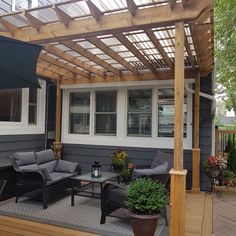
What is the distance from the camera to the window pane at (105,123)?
22.5 feet

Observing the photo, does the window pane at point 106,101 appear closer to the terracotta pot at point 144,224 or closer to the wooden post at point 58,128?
the wooden post at point 58,128

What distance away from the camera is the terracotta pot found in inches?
120

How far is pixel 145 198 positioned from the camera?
309 centimetres

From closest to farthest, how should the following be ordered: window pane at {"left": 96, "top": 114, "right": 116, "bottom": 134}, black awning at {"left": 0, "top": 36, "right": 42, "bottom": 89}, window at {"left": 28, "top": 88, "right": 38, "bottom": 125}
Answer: black awning at {"left": 0, "top": 36, "right": 42, "bottom": 89}
window at {"left": 28, "top": 88, "right": 38, "bottom": 125}
window pane at {"left": 96, "top": 114, "right": 116, "bottom": 134}

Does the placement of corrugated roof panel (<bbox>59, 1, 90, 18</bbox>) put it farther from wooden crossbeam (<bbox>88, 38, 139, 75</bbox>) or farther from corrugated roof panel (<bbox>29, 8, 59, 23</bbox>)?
wooden crossbeam (<bbox>88, 38, 139, 75</bbox>)

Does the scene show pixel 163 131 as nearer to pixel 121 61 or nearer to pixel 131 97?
pixel 131 97

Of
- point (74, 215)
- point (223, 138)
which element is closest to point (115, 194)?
point (74, 215)

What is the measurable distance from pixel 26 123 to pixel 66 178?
6.79ft

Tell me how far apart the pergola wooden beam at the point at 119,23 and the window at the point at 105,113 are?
3.46 m

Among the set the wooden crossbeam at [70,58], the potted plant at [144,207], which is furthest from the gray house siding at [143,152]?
the potted plant at [144,207]

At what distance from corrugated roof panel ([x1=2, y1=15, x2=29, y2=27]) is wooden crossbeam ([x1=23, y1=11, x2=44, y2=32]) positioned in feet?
0.70

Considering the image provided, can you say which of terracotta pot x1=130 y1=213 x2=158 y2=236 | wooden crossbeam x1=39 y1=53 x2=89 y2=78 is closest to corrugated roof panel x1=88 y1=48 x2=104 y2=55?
wooden crossbeam x1=39 y1=53 x2=89 y2=78

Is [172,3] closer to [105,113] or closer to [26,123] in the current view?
[105,113]

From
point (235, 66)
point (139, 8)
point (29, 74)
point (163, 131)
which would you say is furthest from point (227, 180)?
point (235, 66)
